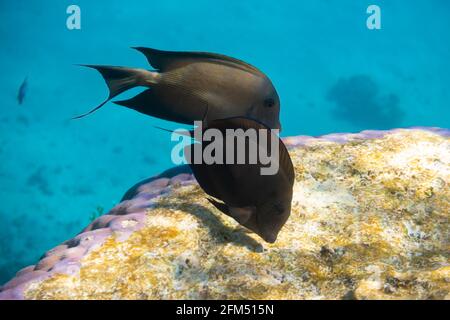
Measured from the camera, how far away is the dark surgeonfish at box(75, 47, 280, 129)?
285 centimetres

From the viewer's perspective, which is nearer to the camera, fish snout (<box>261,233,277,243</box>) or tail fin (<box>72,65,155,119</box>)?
fish snout (<box>261,233,277,243</box>)

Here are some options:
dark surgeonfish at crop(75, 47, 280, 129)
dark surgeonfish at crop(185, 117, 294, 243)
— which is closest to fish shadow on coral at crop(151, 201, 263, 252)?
dark surgeonfish at crop(185, 117, 294, 243)

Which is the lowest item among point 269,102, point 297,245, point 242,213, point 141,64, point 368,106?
point 297,245

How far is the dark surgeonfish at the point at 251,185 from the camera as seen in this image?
226cm

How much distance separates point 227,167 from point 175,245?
2.15 ft

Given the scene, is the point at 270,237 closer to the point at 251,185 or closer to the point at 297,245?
the point at 297,245

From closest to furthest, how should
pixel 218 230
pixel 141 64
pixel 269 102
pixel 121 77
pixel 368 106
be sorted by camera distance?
pixel 218 230 < pixel 121 77 < pixel 269 102 < pixel 368 106 < pixel 141 64

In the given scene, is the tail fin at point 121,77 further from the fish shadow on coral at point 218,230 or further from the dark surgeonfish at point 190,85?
the fish shadow on coral at point 218,230

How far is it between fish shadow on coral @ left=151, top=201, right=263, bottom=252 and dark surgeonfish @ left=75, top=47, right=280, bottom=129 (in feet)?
2.42

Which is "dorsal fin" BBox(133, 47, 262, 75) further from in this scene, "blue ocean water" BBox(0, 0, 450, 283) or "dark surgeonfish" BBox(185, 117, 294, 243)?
"blue ocean water" BBox(0, 0, 450, 283)

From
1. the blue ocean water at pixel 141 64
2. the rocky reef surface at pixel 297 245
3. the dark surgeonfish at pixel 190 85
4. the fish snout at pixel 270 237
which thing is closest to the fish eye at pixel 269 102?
the dark surgeonfish at pixel 190 85

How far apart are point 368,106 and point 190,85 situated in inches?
1156

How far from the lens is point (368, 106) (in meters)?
29.5

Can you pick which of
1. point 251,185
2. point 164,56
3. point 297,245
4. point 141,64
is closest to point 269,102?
point 164,56
